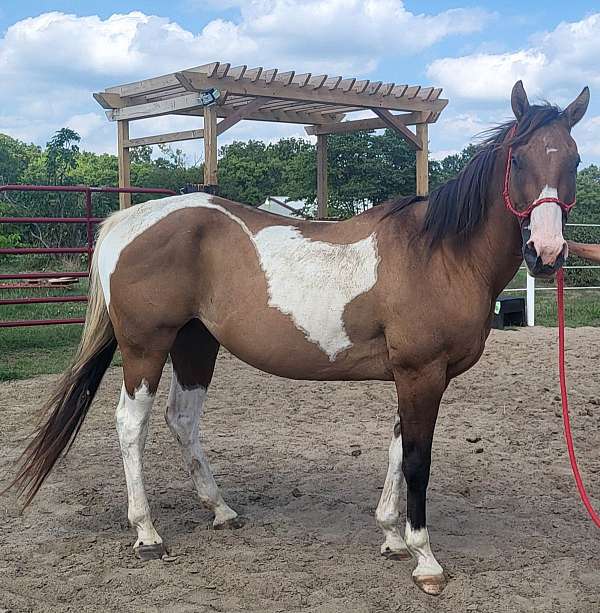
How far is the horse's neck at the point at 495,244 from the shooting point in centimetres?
288

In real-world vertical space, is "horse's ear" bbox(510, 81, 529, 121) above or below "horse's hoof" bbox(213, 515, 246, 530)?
above

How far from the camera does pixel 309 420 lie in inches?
211

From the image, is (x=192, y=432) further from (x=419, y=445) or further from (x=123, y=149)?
(x=123, y=149)

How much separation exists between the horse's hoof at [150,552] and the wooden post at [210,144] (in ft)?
16.9

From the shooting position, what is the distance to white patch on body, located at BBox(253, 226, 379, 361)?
9.91ft

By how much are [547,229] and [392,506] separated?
1.42m

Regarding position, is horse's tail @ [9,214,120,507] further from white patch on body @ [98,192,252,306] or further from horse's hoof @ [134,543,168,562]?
horse's hoof @ [134,543,168,562]

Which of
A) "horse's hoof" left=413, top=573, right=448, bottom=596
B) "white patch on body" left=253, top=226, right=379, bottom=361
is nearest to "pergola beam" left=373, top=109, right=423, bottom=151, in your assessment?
"white patch on body" left=253, top=226, right=379, bottom=361

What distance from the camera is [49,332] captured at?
29.0ft

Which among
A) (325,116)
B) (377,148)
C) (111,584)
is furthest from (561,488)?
(377,148)

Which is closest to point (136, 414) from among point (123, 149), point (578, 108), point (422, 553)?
point (422, 553)

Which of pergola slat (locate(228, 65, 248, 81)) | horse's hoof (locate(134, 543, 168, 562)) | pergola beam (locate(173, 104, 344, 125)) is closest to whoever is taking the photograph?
horse's hoof (locate(134, 543, 168, 562))

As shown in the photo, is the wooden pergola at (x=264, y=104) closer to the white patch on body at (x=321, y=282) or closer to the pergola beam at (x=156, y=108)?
the pergola beam at (x=156, y=108)

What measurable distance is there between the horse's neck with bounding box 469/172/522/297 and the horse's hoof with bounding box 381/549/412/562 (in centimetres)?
121
